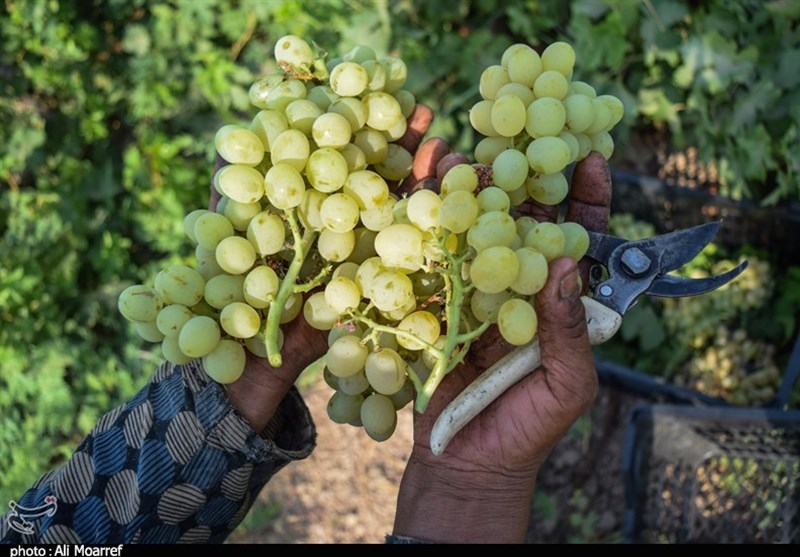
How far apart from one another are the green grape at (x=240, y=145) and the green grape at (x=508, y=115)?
394mm

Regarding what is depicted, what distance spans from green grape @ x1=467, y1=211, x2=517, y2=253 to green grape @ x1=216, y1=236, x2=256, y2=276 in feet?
1.22

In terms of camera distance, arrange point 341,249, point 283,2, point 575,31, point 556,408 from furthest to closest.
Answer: point 283,2 → point 575,31 → point 341,249 → point 556,408

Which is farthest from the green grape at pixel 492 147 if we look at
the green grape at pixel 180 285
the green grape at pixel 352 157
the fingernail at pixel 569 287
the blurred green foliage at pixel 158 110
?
the blurred green foliage at pixel 158 110

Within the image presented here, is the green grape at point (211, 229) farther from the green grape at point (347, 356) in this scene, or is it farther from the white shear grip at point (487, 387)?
the white shear grip at point (487, 387)

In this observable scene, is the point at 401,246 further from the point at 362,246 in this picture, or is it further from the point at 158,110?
the point at 158,110

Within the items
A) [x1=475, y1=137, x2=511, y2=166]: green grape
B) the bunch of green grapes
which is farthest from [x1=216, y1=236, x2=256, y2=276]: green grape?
the bunch of green grapes

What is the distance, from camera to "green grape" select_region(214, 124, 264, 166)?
1.32m

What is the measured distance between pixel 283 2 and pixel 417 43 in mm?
550

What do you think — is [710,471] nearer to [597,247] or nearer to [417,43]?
[597,247]

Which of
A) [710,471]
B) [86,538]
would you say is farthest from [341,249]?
[710,471]

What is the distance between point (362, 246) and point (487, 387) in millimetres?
333

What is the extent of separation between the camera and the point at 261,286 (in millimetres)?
1289

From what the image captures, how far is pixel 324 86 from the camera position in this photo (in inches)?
57.2

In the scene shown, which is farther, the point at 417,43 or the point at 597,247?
the point at 417,43
